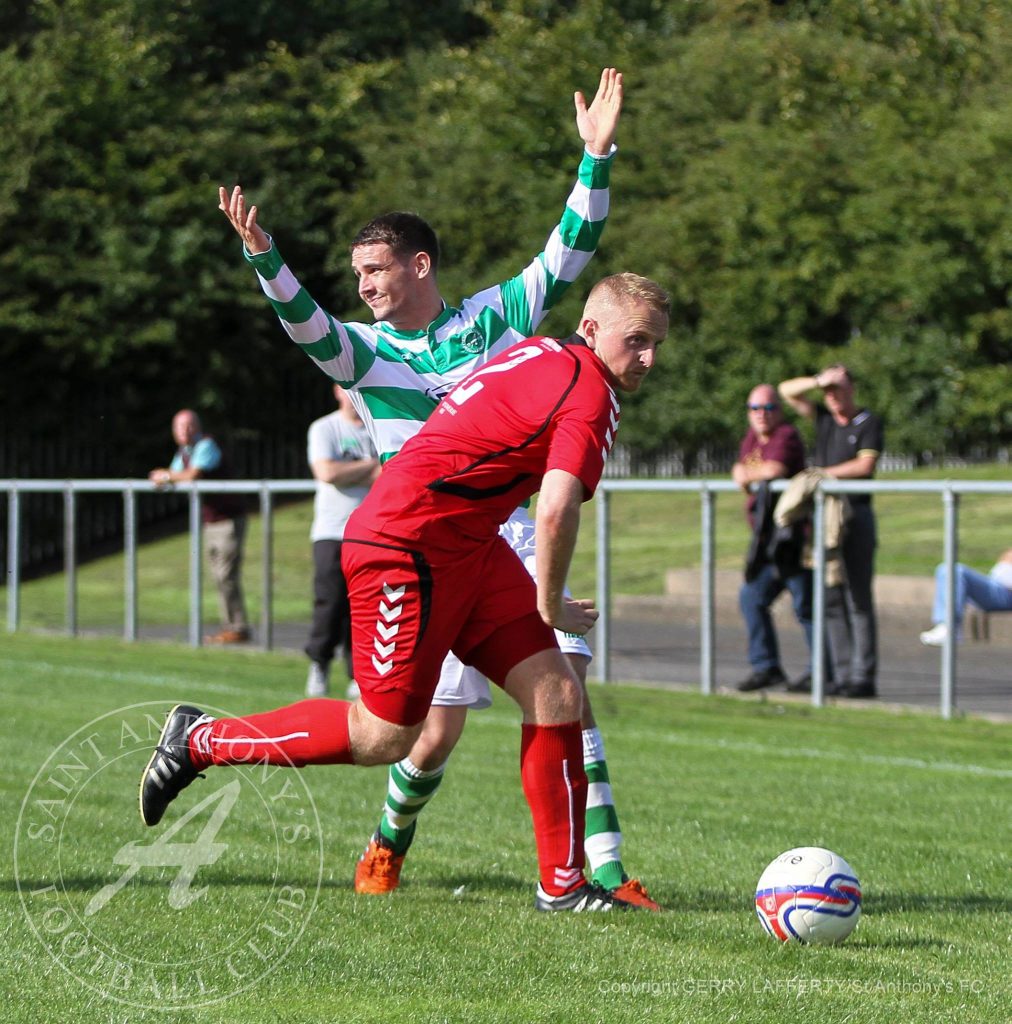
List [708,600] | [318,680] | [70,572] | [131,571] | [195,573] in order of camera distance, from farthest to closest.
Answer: [70,572], [131,571], [195,573], [708,600], [318,680]

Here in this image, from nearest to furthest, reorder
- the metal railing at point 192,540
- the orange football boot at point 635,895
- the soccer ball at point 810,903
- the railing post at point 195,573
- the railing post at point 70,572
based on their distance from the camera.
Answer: the soccer ball at point 810,903, the orange football boot at point 635,895, the metal railing at point 192,540, the railing post at point 195,573, the railing post at point 70,572

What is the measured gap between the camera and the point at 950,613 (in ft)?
35.0

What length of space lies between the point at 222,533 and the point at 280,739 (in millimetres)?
11024

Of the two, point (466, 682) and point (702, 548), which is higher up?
point (702, 548)

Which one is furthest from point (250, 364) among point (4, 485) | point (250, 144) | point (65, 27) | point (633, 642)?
point (633, 642)

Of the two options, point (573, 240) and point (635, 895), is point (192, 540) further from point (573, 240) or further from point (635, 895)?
point (635, 895)

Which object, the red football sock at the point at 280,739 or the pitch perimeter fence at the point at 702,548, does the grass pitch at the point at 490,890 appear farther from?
the pitch perimeter fence at the point at 702,548

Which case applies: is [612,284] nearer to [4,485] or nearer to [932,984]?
[932,984]

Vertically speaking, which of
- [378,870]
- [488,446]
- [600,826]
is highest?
[488,446]

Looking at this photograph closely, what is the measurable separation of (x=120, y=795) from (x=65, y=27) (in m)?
26.6

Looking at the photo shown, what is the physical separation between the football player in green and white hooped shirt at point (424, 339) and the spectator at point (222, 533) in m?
10.2

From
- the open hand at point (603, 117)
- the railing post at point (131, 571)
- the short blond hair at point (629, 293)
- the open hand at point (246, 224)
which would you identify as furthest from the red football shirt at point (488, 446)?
the railing post at point (131, 571)

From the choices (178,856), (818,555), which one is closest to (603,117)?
(178,856)

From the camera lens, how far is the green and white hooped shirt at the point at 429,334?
18.0 ft
